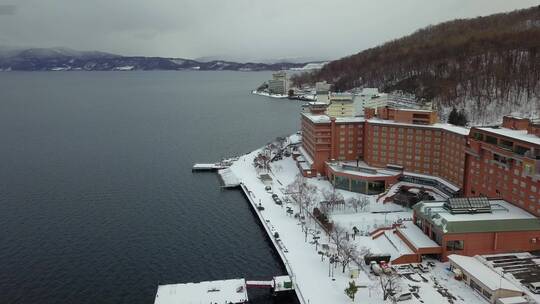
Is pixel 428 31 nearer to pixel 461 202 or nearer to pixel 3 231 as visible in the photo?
pixel 461 202

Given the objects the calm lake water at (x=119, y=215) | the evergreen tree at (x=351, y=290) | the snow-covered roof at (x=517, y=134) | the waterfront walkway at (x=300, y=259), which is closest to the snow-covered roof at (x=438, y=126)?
the snow-covered roof at (x=517, y=134)

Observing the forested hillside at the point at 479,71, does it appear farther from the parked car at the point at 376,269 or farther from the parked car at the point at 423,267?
the parked car at the point at 376,269

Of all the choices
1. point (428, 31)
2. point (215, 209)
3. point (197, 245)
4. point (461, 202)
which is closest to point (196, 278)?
point (197, 245)

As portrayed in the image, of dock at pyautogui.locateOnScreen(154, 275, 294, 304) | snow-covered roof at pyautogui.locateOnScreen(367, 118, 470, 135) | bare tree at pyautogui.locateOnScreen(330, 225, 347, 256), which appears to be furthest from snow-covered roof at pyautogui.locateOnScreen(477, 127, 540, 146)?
dock at pyautogui.locateOnScreen(154, 275, 294, 304)

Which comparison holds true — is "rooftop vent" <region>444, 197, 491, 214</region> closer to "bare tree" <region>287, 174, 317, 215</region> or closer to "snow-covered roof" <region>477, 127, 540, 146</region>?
"snow-covered roof" <region>477, 127, 540, 146</region>

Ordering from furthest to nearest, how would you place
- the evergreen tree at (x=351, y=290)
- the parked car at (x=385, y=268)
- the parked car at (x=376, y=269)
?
1. the parked car at (x=376, y=269)
2. the parked car at (x=385, y=268)
3. the evergreen tree at (x=351, y=290)

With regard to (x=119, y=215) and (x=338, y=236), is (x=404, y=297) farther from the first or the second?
(x=119, y=215)

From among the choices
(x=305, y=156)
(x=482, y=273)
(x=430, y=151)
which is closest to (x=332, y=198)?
(x=430, y=151)
